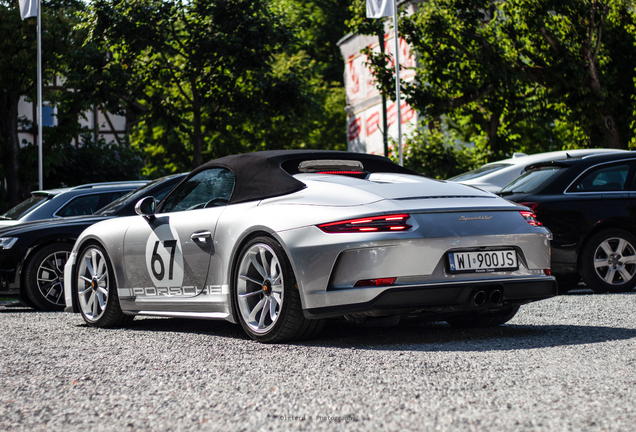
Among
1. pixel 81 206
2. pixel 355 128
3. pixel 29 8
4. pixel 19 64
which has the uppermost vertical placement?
pixel 29 8

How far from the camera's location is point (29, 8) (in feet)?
78.8

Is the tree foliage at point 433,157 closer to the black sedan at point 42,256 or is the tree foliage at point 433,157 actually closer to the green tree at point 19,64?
the green tree at point 19,64

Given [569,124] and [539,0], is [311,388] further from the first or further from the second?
[569,124]

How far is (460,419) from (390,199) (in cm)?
221

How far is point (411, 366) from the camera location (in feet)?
15.2

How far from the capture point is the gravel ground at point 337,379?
3.51 m

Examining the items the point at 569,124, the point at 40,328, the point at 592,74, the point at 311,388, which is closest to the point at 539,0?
the point at 592,74

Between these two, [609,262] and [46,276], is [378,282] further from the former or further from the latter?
[46,276]

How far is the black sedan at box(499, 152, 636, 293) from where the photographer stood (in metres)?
9.02

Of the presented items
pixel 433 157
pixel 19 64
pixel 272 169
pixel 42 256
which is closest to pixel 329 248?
pixel 272 169

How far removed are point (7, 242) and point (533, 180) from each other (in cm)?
584

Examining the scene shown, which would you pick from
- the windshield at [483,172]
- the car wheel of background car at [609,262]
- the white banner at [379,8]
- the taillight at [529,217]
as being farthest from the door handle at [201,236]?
the white banner at [379,8]

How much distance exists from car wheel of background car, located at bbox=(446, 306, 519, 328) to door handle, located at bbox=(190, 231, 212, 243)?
1896 millimetres

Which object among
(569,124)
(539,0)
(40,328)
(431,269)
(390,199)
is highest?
(539,0)
